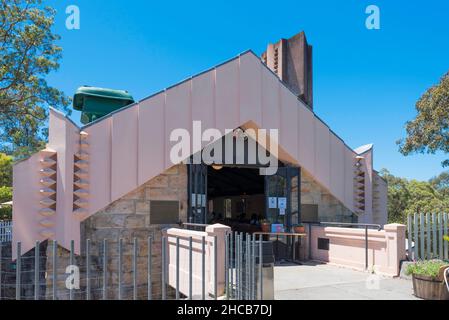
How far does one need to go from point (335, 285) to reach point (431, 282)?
6.67 feet

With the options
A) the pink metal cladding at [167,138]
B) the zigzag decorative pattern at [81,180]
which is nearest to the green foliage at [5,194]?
the pink metal cladding at [167,138]

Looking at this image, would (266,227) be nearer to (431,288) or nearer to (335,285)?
(335,285)

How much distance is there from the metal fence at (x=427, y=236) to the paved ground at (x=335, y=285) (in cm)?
98

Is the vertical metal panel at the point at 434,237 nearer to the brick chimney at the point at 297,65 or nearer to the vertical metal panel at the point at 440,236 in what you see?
the vertical metal panel at the point at 440,236

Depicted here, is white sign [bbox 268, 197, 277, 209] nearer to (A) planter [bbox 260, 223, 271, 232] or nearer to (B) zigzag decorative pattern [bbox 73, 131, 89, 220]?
(A) planter [bbox 260, 223, 271, 232]

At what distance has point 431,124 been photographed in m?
16.2

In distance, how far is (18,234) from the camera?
352 inches

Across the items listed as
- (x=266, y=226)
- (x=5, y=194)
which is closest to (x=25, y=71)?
(x=5, y=194)

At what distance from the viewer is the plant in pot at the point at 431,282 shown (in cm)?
682

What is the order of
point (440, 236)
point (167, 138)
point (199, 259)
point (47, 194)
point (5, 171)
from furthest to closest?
1. point (5, 171)
2. point (167, 138)
3. point (440, 236)
4. point (47, 194)
5. point (199, 259)
